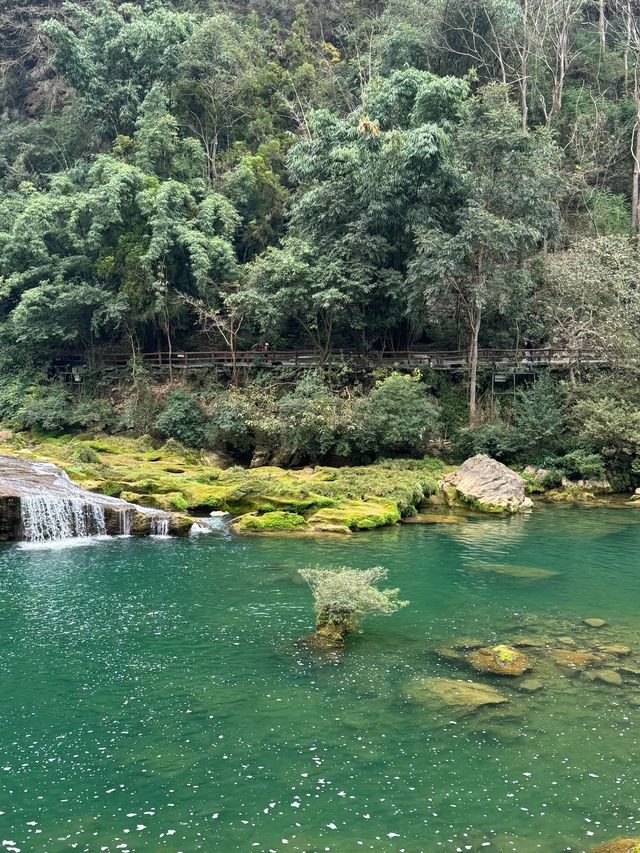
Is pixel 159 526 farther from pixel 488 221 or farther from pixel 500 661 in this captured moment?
pixel 488 221

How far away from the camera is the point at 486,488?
28797 millimetres

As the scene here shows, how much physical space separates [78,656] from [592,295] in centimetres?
2951

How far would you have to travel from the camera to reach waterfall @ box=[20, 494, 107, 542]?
23.4 metres

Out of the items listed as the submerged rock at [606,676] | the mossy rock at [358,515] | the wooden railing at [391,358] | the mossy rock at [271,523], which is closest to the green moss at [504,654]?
the submerged rock at [606,676]

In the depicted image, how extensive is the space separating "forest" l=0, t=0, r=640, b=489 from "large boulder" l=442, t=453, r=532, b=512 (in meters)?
3.77

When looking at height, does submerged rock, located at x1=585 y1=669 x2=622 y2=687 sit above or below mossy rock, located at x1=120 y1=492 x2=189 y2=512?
below

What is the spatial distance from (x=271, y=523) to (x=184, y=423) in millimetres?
14514

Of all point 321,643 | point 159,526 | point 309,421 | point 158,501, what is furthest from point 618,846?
point 309,421

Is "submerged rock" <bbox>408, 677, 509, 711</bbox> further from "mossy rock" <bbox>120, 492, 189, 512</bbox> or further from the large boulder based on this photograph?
the large boulder

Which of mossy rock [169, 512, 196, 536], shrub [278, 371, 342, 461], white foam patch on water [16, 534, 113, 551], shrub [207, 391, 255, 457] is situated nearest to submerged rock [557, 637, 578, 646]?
mossy rock [169, 512, 196, 536]

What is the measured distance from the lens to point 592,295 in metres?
35.0

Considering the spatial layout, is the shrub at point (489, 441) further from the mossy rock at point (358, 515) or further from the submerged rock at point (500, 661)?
the submerged rock at point (500, 661)

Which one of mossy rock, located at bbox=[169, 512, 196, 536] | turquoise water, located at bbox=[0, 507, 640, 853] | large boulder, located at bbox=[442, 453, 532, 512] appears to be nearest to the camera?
turquoise water, located at bbox=[0, 507, 640, 853]

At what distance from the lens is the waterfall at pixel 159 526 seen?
2434cm
